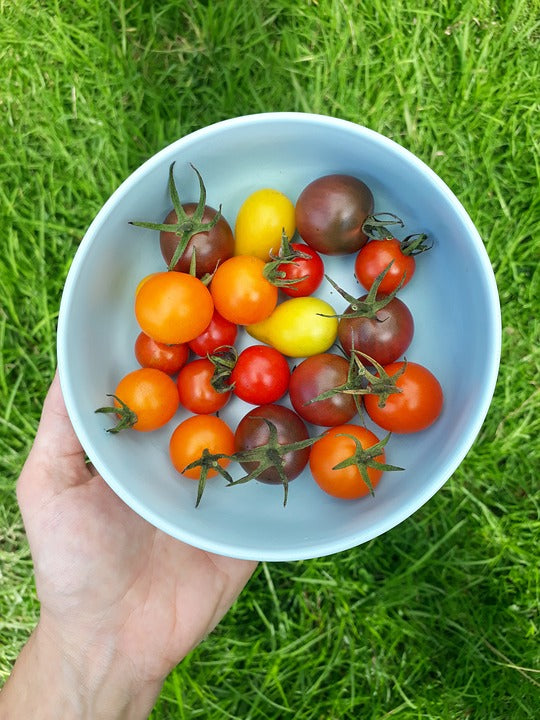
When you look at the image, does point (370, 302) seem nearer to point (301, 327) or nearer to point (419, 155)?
point (301, 327)

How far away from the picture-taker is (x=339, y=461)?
4.82ft

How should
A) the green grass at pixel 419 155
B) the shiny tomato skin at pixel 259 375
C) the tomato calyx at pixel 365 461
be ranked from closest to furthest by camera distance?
1. the tomato calyx at pixel 365 461
2. the shiny tomato skin at pixel 259 375
3. the green grass at pixel 419 155

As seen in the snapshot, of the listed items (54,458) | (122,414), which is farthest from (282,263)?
(54,458)

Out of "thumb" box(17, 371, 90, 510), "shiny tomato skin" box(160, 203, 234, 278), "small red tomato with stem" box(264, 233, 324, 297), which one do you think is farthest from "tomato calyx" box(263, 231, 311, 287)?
"thumb" box(17, 371, 90, 510)

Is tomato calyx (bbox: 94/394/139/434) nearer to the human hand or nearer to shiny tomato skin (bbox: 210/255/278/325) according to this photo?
the human hand

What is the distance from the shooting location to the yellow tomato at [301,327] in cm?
153

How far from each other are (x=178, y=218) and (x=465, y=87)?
987 millimetres

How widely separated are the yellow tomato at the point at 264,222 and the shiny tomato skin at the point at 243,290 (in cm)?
6

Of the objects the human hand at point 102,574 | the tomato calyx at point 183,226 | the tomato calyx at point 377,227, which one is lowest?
the human hand at point 102,574

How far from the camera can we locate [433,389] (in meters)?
1.49

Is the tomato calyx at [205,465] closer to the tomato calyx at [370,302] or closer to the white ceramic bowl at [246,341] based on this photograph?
the white ceramic bowl at [246,341]

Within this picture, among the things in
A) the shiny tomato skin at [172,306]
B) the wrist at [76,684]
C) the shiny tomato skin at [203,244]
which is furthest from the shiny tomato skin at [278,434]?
the wrist at [76,684]

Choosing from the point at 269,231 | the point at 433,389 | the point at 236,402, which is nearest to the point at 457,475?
the point at 433,389

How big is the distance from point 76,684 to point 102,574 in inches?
11.0
